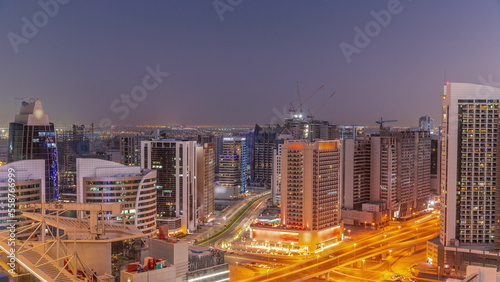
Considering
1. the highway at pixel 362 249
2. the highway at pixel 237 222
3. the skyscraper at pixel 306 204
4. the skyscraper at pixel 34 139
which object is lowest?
the highway at pixel 362 249

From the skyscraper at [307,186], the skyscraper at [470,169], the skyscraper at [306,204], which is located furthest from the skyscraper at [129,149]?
the skyscraper at [470,169]

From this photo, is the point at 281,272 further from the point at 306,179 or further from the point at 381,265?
the point at 306,179

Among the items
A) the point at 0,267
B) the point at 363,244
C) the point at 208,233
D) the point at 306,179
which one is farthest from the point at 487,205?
the point at 0,267

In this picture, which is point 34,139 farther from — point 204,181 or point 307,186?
point 307,186

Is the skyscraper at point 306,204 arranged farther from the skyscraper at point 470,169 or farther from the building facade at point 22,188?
the building facade at point 22,188

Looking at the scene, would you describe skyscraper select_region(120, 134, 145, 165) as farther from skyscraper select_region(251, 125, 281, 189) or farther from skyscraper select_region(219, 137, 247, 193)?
skyscraper select_region(251, 125, 281, 189)

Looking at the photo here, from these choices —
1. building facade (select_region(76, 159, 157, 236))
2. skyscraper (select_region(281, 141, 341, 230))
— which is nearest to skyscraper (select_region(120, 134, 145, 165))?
skyscraper (select_region(281, 141, 341, 230))

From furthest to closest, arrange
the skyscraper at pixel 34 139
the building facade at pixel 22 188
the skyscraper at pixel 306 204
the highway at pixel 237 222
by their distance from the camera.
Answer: the highway at pixel 237 222
the skyscraper at pixel 306 204
the skyscraper at pixel 34 139
the building facade at pixel 22 188
